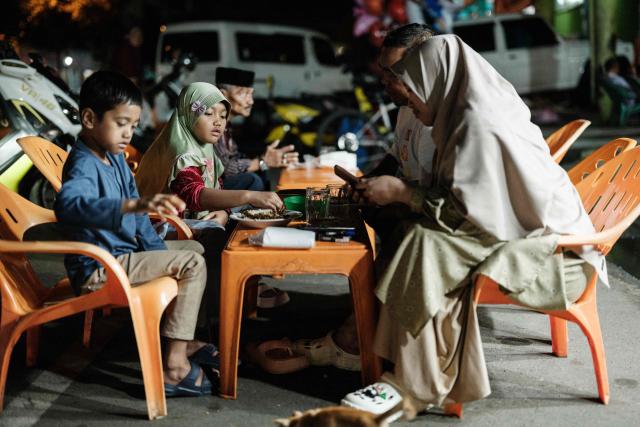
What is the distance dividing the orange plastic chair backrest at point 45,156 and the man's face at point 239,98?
116 centimetres

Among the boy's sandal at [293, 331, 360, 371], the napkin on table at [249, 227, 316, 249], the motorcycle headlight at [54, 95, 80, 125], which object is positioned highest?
the motorcycle headlight at [54, 95, 80, 125]

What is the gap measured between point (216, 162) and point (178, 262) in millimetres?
1276

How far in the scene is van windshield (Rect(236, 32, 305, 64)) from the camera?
11.7m

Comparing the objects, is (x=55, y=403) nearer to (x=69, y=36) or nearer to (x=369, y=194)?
(x=369, y=194)

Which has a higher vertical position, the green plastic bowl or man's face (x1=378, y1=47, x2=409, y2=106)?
man's face (x1=378, y1=47, x2=409, y2=106)

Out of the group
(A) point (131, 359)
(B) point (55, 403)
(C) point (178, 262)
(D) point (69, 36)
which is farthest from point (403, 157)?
(D) point (69, 36)

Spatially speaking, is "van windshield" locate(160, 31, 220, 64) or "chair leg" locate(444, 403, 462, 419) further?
"van windshield" locate(160, 31, 220, 64)

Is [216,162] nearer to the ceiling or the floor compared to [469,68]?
nearer to the floor

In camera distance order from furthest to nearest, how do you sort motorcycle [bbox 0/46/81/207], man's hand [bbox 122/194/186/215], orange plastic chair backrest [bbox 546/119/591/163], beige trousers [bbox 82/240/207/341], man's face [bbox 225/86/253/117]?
motorcycle [bbox 0/46/81/207] < man's face [bbox 225/86/253/117] < orange plastic chair backrest [bbox 546/119/591/163] < beige trousers [bbox 82/240/207/341] < man's hand [bbox 122/194/186/215]

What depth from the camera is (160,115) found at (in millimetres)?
11586

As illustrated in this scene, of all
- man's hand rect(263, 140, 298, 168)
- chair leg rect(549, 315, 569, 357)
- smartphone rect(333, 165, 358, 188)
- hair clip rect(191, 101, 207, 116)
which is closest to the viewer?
smartphone rect(333, 165, 358, 188)

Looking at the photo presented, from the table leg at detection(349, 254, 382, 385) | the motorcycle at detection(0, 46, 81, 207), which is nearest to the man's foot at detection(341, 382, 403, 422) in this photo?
the table leg at detection(349, 254, 382, 385)

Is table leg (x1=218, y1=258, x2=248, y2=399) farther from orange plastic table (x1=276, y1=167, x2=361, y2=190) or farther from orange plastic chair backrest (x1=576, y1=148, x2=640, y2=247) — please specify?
orange plastic chair backrest (x1=576, y1=148, x2=640, y2=247)

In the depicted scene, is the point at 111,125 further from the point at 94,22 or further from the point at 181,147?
the point at 94,22
